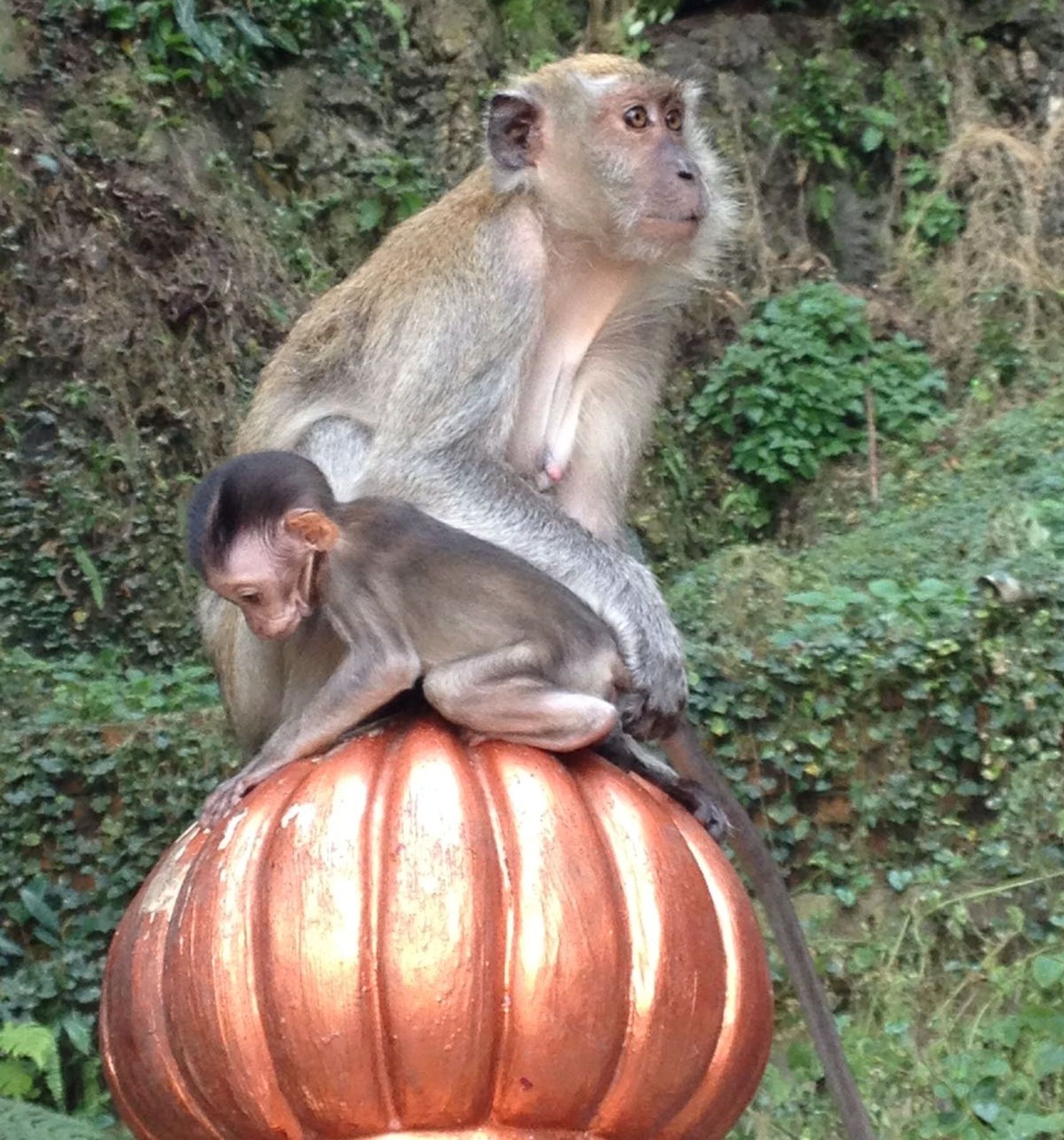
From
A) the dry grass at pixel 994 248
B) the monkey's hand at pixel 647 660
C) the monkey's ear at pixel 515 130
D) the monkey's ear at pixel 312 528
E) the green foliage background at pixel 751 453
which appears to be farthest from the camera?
the dry grass at pixel 994 248

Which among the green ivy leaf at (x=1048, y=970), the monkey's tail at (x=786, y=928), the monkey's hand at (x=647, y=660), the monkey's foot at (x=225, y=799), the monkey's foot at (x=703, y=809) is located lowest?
the green ivy leaf at (x=1048, y=970)

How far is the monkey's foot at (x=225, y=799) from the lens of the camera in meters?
3.23

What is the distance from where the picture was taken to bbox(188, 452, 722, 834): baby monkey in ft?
10.6

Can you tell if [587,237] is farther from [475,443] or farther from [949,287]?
[949,287]

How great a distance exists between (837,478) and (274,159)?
4.09m

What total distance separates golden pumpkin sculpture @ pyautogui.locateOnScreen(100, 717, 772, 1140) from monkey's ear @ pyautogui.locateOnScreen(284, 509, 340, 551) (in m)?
0.48

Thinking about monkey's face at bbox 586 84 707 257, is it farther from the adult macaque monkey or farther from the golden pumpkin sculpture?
the golden pumpkin sculpture

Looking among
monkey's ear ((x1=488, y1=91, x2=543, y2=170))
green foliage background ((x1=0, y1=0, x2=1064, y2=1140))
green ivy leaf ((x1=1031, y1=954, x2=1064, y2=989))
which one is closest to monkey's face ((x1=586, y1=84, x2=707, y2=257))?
monkey's ear ((x1=488, y1=91, x2=543, y2=170))

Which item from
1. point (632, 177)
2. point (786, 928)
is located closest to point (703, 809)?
point (786, 928)

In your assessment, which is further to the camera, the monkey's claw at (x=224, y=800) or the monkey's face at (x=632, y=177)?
the monkey's face at (x=632, y=177)

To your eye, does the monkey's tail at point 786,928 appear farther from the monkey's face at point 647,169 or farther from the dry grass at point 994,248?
the dry grass at point 994,248

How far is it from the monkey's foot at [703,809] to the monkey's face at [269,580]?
0.88m

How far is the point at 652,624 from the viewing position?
12.6ft

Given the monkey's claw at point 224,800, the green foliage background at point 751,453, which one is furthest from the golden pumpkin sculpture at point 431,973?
the green foliage background at point 751,453
